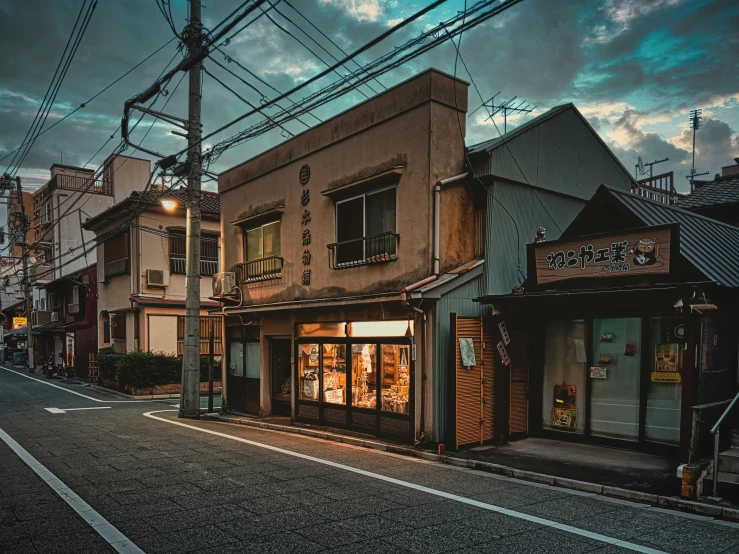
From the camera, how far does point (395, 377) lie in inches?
495

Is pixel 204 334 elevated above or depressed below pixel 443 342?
below

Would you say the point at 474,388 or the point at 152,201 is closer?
the point at 474,388

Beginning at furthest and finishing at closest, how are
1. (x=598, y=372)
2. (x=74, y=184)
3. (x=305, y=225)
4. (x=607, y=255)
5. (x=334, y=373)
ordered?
(x=74, y=184) < (x=305, y=225) < (x=334, y=373) < (x=598, y=372) < (x=607, y=255)

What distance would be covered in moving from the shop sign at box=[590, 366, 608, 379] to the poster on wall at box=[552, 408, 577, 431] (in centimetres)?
101

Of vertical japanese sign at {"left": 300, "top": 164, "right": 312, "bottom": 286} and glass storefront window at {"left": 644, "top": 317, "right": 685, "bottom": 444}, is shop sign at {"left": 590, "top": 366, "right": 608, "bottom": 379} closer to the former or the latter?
glass storefront window at {"left": 644, "top": 317, "right": 685, "bottom": 444}

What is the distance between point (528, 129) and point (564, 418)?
7.09 meters

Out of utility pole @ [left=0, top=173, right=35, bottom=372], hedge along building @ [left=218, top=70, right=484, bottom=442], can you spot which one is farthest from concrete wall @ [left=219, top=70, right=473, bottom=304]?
utility pole @ [left=0, top=173, right=35, bottom=372]

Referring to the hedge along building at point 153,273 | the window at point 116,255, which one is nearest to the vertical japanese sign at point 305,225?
the hedge along building at point 153,273

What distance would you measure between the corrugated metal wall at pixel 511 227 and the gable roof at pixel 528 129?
35.2 inches

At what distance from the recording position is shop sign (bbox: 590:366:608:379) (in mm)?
11434

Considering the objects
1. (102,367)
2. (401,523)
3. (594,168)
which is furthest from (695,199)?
(102,367)

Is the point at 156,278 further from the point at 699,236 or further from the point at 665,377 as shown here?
the point at 699,236

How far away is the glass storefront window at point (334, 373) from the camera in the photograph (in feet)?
46.5

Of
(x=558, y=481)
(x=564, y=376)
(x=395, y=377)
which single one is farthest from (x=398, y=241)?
(x=558, y=481)
